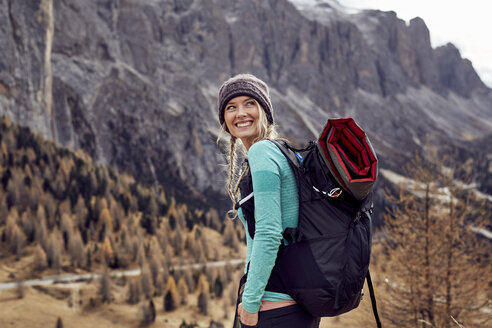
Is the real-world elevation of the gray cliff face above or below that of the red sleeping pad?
above

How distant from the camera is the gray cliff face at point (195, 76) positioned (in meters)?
49.3

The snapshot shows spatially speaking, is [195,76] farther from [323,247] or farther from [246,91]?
[323,247]

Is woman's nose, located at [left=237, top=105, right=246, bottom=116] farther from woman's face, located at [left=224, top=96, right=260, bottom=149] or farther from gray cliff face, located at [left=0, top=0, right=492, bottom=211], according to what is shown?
gray cliff face, located at [left=0, top=0, right=492, bottom=211]

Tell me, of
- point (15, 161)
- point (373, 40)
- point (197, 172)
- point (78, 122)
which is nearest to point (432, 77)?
point (373, 40)

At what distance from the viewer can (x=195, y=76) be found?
8312cm

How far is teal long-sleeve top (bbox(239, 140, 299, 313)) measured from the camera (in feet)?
5.90

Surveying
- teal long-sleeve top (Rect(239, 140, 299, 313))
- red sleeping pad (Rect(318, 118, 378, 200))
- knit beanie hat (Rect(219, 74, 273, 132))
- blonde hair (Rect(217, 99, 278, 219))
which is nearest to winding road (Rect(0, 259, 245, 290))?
blonde hair (Rect(217, 99, 278, 219))

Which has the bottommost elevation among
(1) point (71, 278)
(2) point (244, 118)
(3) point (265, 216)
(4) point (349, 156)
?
(1) point (71, 278)

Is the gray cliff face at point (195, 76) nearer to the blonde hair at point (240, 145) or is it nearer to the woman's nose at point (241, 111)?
the blonde hair at point (240, 145)

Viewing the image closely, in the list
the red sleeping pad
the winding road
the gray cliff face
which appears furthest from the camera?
the gray cliff face

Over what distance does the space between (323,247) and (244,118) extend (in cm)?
93

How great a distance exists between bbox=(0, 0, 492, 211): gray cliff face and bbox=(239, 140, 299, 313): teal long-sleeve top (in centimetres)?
4582

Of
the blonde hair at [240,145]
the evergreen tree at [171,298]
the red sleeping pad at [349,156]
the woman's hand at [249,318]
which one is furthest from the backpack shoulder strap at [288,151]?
the evergreen tree at [171,298]

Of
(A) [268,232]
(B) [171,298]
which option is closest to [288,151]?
(A) [268,232]
